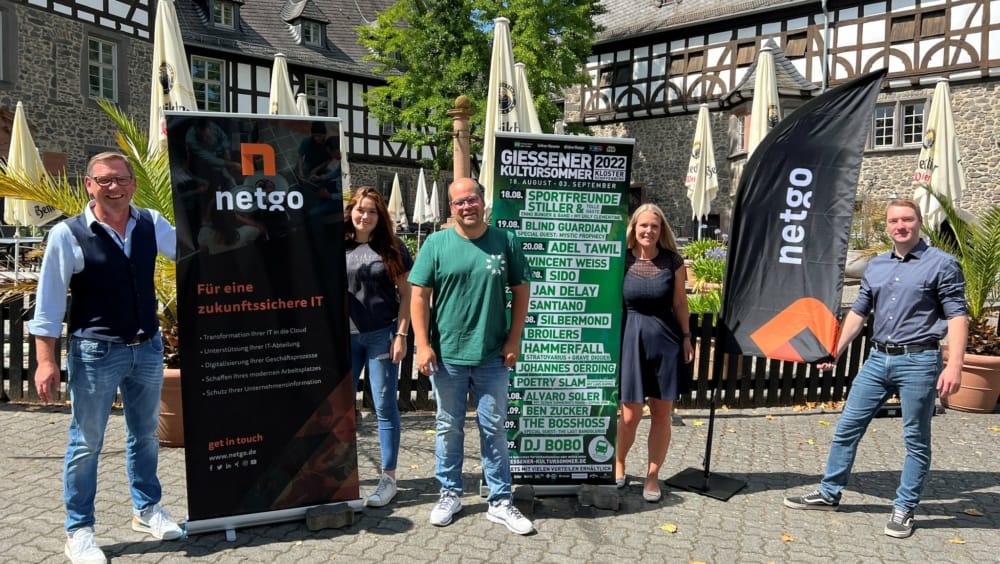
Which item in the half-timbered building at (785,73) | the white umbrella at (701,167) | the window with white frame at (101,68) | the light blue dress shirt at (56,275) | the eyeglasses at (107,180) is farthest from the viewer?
the half-timbered building at (785,73)

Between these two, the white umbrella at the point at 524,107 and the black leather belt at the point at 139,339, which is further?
the white umbrella at the point at 524,107

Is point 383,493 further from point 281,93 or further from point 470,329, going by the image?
point 281,93

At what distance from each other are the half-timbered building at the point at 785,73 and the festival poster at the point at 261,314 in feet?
72.0

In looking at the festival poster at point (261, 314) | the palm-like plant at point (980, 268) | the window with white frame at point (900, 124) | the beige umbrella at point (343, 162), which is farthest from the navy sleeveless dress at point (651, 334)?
the window with white frame at point (900, 124)

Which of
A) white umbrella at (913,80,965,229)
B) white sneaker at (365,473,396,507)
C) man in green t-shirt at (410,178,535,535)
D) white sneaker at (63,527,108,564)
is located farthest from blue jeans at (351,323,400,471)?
white umbrella at (913,80,965,229)

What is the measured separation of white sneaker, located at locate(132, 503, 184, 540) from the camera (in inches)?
149

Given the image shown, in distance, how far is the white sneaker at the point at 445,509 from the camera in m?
4.07

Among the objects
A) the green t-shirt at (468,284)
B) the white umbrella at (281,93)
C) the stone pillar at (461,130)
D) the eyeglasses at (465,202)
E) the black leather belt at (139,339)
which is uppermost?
the white umbrella at (281,93)

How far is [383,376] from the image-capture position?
4.27 m

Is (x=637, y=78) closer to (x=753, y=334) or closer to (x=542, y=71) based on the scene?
(x=542, y=71)

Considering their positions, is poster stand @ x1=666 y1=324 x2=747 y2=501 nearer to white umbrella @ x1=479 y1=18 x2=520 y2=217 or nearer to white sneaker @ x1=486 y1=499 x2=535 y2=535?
white sneaker @ x1=486 y1=499 x2=535 y2=535

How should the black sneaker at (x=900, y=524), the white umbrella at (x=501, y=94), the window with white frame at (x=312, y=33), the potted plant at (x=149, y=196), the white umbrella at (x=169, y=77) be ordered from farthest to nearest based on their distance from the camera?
the window with white frame at (x=312, y=33)
the white umbrella at (x=501, y=94)
the white umbrella at (x=169, y=77)
the potted plant at (x=149, y=196)
the black sneaker at (x=900, y=524)

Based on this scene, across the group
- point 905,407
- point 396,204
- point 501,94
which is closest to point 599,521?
point 905,407

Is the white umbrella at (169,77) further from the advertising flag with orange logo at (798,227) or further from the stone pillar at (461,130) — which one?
the advertising flag with orange logo at (798,227)
